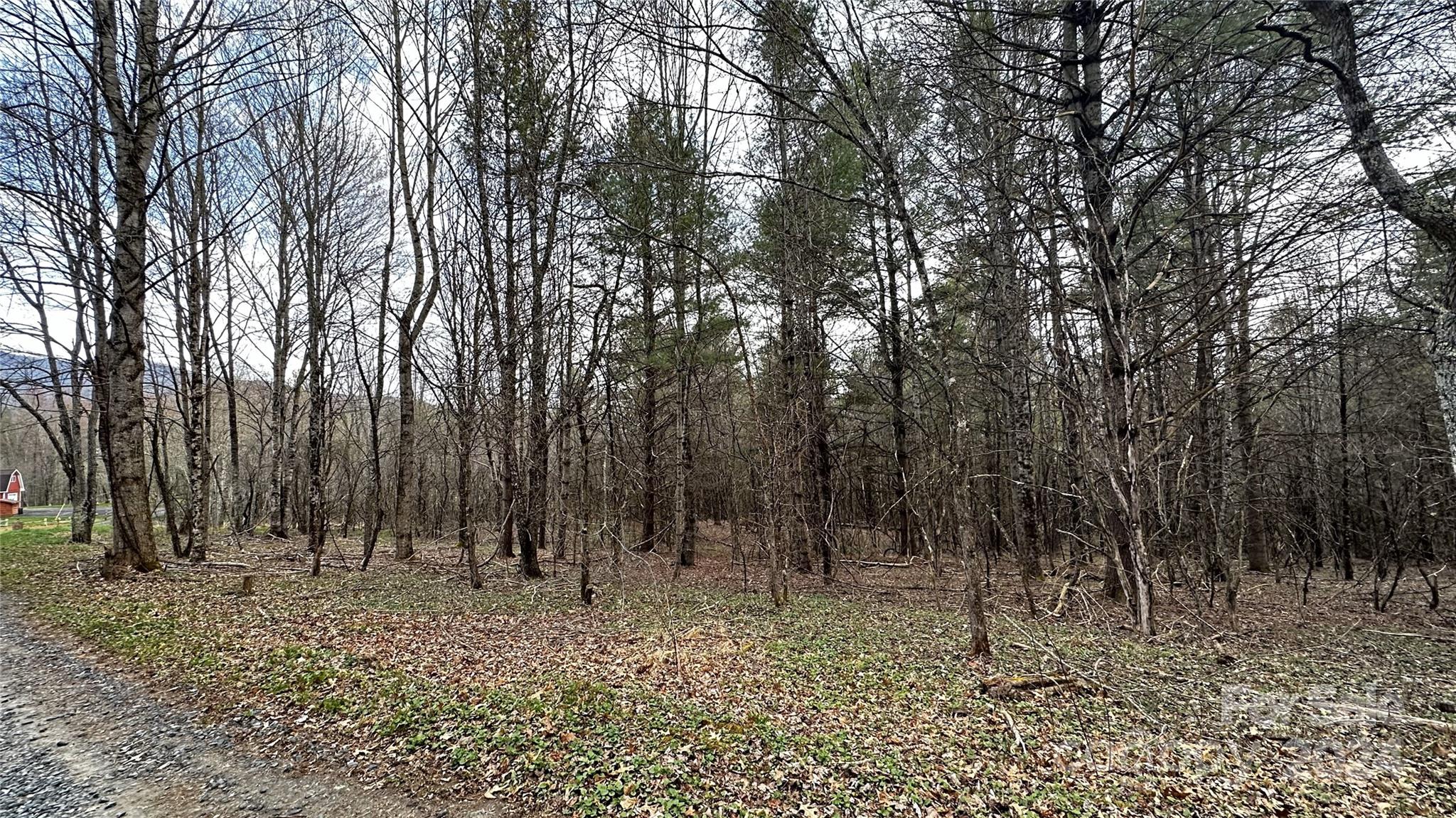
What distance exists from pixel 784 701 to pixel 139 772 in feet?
12.8

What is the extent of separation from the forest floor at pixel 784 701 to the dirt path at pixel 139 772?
0.10 m

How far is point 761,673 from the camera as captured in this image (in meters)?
4.59

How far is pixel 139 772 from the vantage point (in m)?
3.08

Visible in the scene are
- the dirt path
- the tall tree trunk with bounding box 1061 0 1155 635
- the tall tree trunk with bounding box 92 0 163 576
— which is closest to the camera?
the dirt path

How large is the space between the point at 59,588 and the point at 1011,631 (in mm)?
11456

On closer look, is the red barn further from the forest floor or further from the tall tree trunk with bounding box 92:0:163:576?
the tall tree trunk with bounding box 92:0:163:576

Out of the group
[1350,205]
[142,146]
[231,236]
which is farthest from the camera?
[231,236]

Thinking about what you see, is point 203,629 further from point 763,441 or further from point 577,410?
point 763,441

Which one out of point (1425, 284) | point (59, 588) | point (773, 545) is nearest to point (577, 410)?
point (773, 545)

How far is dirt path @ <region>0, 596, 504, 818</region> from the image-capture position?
2.79 meters

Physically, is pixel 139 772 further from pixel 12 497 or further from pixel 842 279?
pixel 12 497

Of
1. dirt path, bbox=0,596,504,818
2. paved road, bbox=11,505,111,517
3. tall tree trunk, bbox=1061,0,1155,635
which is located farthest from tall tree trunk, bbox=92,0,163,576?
paved road, bbox=11,505,111,517

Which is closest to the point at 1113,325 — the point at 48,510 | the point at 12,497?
the point at 12,497

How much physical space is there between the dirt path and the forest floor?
98 mm
